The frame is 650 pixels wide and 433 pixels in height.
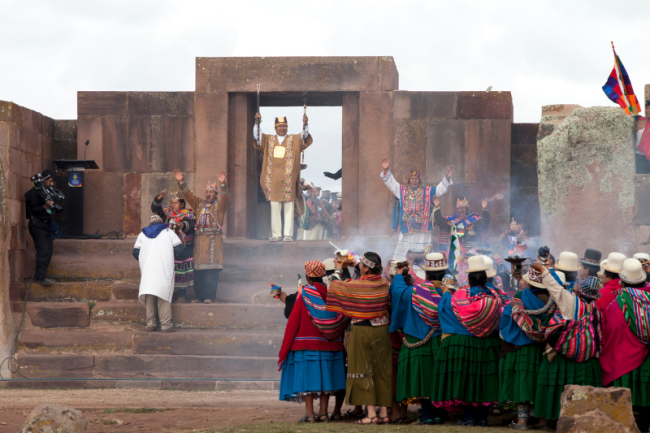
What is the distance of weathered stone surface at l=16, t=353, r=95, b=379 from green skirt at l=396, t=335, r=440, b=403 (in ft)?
17.4

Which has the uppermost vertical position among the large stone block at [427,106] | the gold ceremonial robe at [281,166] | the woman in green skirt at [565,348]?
the large stone block at [427,106]

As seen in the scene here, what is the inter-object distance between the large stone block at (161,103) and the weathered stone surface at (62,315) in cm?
361

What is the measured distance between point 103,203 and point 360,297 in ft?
24.7

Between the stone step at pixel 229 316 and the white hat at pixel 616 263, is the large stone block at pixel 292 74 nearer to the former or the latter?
the stone step at pixel 229 316

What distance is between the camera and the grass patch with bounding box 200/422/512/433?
18.6 ft

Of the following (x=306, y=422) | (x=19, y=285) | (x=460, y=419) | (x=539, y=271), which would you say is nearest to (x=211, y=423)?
(x=306, y=422)

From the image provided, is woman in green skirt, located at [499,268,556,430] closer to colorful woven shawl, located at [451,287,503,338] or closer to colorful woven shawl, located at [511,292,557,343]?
colorful woven shawl, located at [511,292,557,343]

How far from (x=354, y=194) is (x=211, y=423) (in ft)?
21.3

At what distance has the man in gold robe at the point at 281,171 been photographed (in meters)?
12.4

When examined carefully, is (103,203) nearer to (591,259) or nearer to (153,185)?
(153,185)

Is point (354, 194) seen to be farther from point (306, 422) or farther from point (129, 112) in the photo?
point (306, 422)

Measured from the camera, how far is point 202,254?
1080cm

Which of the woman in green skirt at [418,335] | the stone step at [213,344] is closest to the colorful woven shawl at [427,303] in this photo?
the woman in green skirt at [418,335]

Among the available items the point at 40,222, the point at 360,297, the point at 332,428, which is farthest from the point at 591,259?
the point at 40,222
